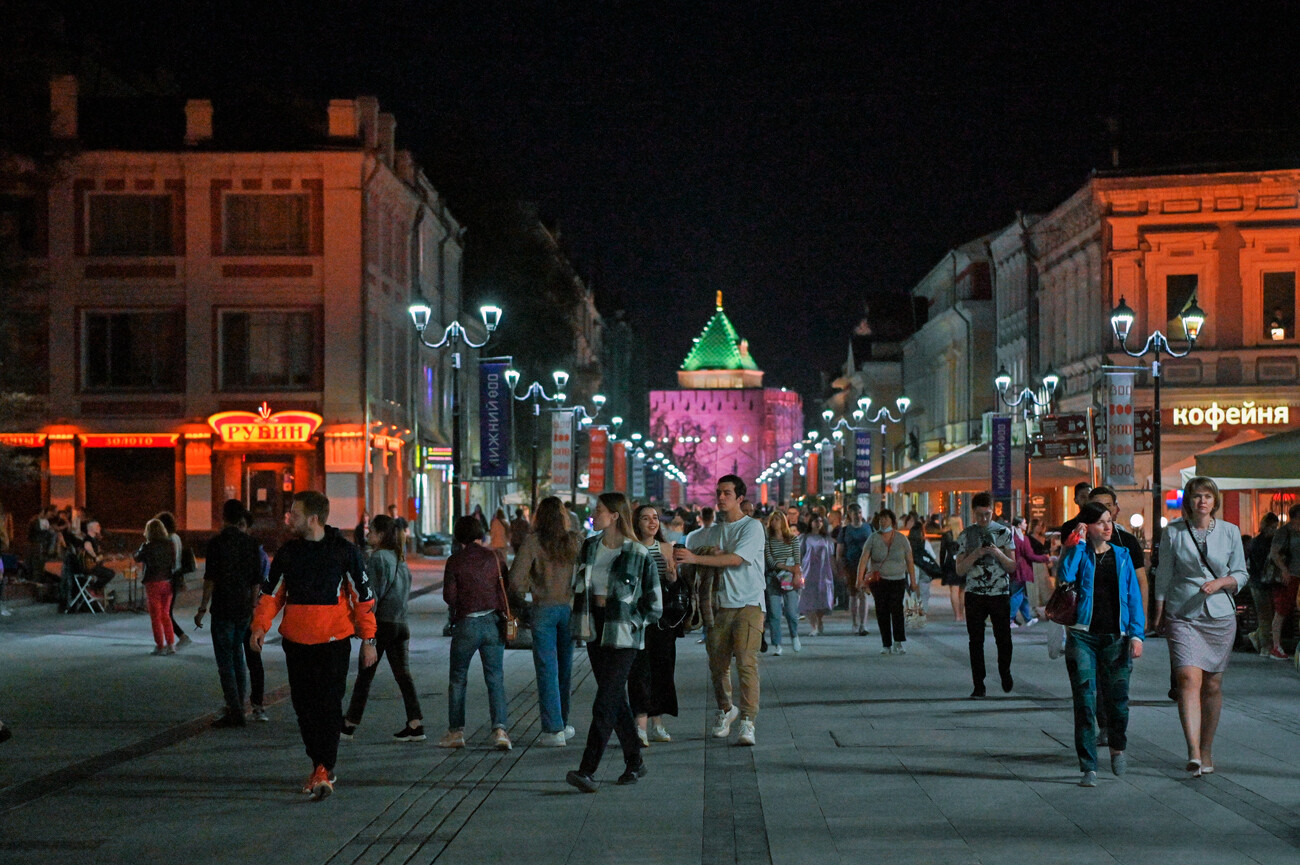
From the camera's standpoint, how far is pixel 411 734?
492 inches

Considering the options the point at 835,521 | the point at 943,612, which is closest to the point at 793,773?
the point at 943,612

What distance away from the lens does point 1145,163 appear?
48.3 meters

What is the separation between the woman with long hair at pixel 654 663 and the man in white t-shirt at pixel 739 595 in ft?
1.08

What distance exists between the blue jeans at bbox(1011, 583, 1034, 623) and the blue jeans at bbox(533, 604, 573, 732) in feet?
40.7

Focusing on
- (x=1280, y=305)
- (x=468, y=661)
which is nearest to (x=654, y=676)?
(x=468, y=661)

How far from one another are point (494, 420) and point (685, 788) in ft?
103

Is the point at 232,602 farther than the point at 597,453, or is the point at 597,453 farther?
the point at 597,453

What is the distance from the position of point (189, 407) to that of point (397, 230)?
8.31 metres

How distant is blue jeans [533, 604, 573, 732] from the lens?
11969 mm

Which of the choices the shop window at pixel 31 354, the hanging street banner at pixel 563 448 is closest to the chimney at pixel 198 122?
the shop window at pixel 31 354

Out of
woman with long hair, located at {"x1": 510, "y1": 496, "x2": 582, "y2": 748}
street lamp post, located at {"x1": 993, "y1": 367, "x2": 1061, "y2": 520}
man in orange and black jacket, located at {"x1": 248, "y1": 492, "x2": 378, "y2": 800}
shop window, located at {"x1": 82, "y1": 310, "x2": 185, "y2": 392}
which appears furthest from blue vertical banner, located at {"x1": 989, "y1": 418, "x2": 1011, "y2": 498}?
man in orange and black jacket, located at {"x1": 248, "y1": 492, "x2": 378, "y2": 800}

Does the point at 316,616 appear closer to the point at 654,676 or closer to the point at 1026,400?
the point at 654,676

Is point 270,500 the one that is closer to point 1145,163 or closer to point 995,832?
point 1145,163

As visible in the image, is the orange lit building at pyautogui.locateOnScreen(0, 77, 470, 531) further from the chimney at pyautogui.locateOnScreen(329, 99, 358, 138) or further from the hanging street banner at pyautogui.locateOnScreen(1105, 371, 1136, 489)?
the hanging street banner at pyautogui.locateOnScreen(1105, 371, 1136, 489)
